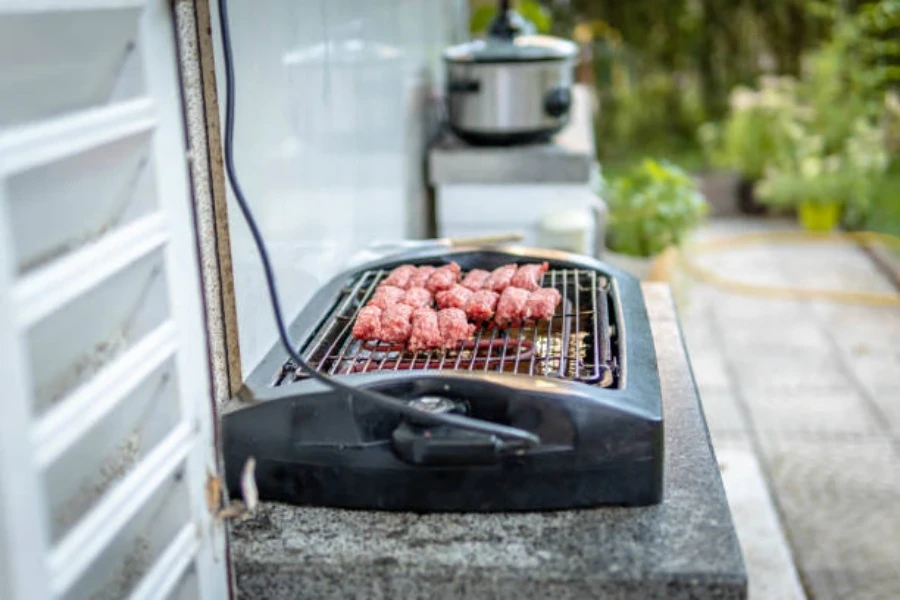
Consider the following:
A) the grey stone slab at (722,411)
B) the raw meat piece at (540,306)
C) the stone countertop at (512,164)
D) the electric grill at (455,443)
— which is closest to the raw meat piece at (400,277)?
the raw meat piece at (540,306)

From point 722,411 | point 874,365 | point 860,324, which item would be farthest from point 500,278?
point 860,324

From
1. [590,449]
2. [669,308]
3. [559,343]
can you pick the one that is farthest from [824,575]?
[590,449]

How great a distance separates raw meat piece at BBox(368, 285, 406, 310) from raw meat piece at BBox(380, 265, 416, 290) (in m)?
0.03

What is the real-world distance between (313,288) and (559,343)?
54 centimetres

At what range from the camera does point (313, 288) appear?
2.01 meters

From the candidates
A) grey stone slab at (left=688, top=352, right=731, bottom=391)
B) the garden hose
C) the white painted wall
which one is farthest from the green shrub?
the white painted wall

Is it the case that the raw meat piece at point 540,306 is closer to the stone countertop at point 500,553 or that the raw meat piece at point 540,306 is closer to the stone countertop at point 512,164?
the stone countertop at point 500,553

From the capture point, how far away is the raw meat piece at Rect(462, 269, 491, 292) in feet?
6.39

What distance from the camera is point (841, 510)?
10.2ft

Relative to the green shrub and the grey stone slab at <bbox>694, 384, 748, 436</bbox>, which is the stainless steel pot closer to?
the green shrub

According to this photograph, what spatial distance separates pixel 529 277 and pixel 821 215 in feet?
15.3

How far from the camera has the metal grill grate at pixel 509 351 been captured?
157cm

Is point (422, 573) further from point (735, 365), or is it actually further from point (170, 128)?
point (735, 365)

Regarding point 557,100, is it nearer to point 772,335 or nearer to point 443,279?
point 443,279
